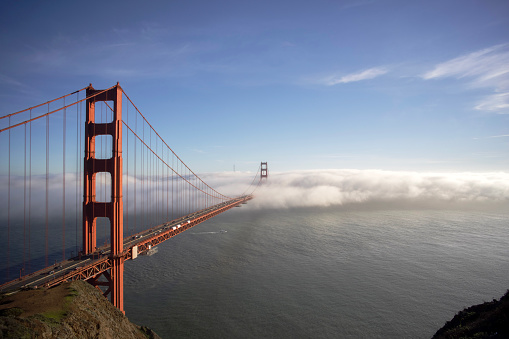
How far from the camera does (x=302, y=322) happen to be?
71.1 feet

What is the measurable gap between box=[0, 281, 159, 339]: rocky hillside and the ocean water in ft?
27.7

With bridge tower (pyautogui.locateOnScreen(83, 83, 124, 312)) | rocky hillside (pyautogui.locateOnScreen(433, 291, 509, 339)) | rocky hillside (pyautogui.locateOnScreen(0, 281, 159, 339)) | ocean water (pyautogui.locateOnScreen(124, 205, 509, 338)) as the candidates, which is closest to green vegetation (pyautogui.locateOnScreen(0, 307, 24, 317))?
rocky hillside (pyautogui.locateOnScreen(0, 281, 159, 339))

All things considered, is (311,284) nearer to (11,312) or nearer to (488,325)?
(488,325)

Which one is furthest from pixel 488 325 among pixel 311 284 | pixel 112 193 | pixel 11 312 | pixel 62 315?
pixel 112 193

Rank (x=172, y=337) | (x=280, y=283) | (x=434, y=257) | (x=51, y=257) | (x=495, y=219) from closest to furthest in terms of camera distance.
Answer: (x=172, y=337)
(x=280, y=283)
(x=51, y=257)
(x=434, y=257)
(x=495, y=219)

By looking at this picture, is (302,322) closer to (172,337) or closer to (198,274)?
(172,337)

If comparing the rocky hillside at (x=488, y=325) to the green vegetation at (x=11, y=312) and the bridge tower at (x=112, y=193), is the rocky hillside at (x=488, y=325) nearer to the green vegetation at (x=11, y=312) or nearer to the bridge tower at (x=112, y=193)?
the green vegetation at (x=11, y=312)

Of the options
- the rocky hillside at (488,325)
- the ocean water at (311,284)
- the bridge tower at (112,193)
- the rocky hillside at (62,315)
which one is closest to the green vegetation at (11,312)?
the rocky hillside at (62,315)

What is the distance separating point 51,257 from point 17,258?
617 centimetres

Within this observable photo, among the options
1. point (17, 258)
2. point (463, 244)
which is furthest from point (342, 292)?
point (17, 258)

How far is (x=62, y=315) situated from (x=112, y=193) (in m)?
9.68

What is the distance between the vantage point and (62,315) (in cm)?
1005

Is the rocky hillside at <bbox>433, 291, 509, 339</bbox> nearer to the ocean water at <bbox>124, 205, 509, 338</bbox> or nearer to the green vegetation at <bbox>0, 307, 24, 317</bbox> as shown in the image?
the ocean water at <bbox>124, 205, 509, 338</bbox>

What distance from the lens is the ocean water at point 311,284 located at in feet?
70.1
